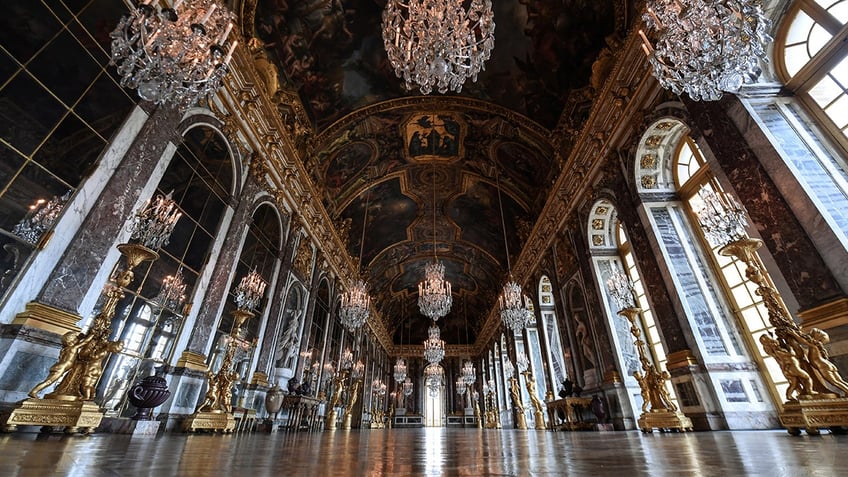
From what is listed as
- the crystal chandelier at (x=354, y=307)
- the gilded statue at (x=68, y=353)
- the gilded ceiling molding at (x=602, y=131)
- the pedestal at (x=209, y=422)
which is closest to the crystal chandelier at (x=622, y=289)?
the gilded ceiling molding at (x=602, y=131)

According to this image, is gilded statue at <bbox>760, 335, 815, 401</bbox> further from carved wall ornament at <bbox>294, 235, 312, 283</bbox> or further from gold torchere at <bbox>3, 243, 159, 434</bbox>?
carved wall ornament at <bbox>294, 235, 312, 283</bbox>

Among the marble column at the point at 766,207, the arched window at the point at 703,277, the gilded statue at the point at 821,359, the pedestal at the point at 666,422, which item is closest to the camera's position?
the gilded statue at the point at 821,359

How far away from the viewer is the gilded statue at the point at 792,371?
3138mm

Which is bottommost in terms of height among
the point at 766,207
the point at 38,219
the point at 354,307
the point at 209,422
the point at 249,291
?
the point at 209,422

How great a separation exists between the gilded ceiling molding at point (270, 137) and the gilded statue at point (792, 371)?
28.7ft

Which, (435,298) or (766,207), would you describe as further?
(435,298)

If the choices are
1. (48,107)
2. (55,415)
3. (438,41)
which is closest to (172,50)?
(48,107)

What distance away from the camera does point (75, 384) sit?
3281 millimetres

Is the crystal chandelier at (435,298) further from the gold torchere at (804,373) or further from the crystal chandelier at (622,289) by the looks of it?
the gold torchere at (804,373)

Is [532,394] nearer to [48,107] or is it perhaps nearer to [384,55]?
[384,55]

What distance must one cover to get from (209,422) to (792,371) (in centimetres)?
716

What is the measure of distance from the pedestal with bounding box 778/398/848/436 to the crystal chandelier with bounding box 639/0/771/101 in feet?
9.80

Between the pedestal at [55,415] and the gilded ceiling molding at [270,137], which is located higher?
the gilded ceiling molding at [270,137]

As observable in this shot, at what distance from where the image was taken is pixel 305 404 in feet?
28.7
